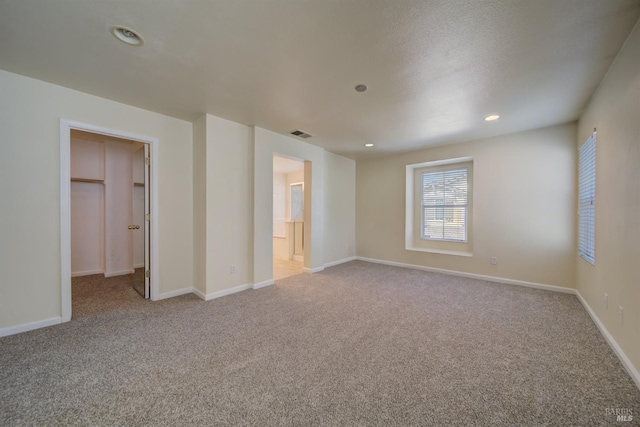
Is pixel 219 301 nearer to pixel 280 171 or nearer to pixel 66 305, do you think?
pixel 66 305

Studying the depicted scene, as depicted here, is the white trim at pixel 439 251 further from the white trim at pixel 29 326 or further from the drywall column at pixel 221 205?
the white trim at pixel 29 326

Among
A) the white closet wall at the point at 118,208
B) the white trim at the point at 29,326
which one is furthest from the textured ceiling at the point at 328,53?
the white trim at the point at 29,326

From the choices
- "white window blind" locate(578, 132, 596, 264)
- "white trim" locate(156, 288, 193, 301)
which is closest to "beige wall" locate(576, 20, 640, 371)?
"white window blind" locate(578, 132, 596, 264)

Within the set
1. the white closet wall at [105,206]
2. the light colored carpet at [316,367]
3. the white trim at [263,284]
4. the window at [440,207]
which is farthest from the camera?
the window at [440,207]

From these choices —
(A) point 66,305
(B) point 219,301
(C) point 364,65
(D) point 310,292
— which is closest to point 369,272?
(D) point 310,292

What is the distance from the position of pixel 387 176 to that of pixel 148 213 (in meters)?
4.57

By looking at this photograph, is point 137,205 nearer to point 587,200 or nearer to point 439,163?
point 439,163

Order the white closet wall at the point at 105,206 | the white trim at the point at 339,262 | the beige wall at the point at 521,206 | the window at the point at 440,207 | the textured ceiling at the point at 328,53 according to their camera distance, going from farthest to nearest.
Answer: the white trim at the point at 339,262, the window at the point at 440,207, the white closet wall at the point at 105,206, the beige wall at the point at 521,206, the textured ceiling at the point at 328,53

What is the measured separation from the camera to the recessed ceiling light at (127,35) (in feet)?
5.85

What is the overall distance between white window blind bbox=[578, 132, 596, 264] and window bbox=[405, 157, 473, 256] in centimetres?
152

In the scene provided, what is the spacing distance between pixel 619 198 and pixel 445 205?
3.07 meters

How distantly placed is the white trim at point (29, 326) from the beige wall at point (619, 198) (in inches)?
199

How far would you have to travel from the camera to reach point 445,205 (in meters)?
5.14

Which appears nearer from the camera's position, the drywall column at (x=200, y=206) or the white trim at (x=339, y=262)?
the drywall column at (x=200, y=206)
